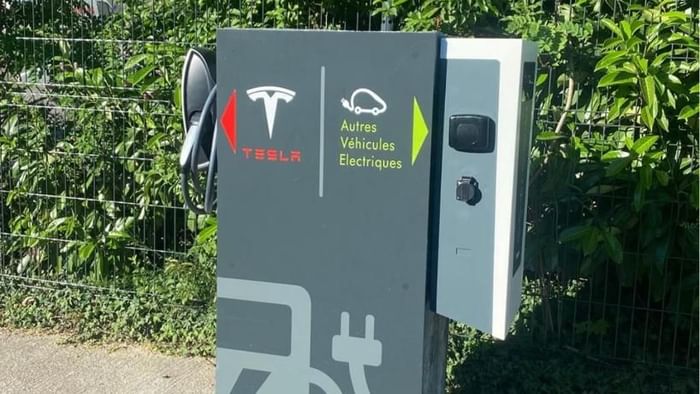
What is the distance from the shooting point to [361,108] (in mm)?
3098

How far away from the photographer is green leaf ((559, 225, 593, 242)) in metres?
4.21

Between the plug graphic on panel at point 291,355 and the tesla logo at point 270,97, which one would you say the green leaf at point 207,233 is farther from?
the tesla logo at point 270,97

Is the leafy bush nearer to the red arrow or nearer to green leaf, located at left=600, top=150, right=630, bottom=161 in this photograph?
green leaf, located at left=600, top=150, right=630, bottom=161

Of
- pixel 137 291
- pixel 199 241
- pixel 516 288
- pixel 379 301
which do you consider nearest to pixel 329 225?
pixel 379 301

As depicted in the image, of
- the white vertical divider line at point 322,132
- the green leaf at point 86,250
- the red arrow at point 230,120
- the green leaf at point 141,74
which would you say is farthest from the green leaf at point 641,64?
the green leaf at point 86,250

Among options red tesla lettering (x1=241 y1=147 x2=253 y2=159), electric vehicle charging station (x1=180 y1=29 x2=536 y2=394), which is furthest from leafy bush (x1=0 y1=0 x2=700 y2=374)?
red tesla lettering (x1=241 y1=147 x2=253 y2=159)

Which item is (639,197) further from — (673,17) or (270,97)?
(270,97)

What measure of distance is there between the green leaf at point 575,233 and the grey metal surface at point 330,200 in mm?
1325

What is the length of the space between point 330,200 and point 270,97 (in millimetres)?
435

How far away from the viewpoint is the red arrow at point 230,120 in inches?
130

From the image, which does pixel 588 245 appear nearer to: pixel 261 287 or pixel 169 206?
pixel 261 287

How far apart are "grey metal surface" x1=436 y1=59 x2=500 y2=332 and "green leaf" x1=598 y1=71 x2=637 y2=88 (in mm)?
1288

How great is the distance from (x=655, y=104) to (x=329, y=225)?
5.45 feet

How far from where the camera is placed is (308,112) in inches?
125
